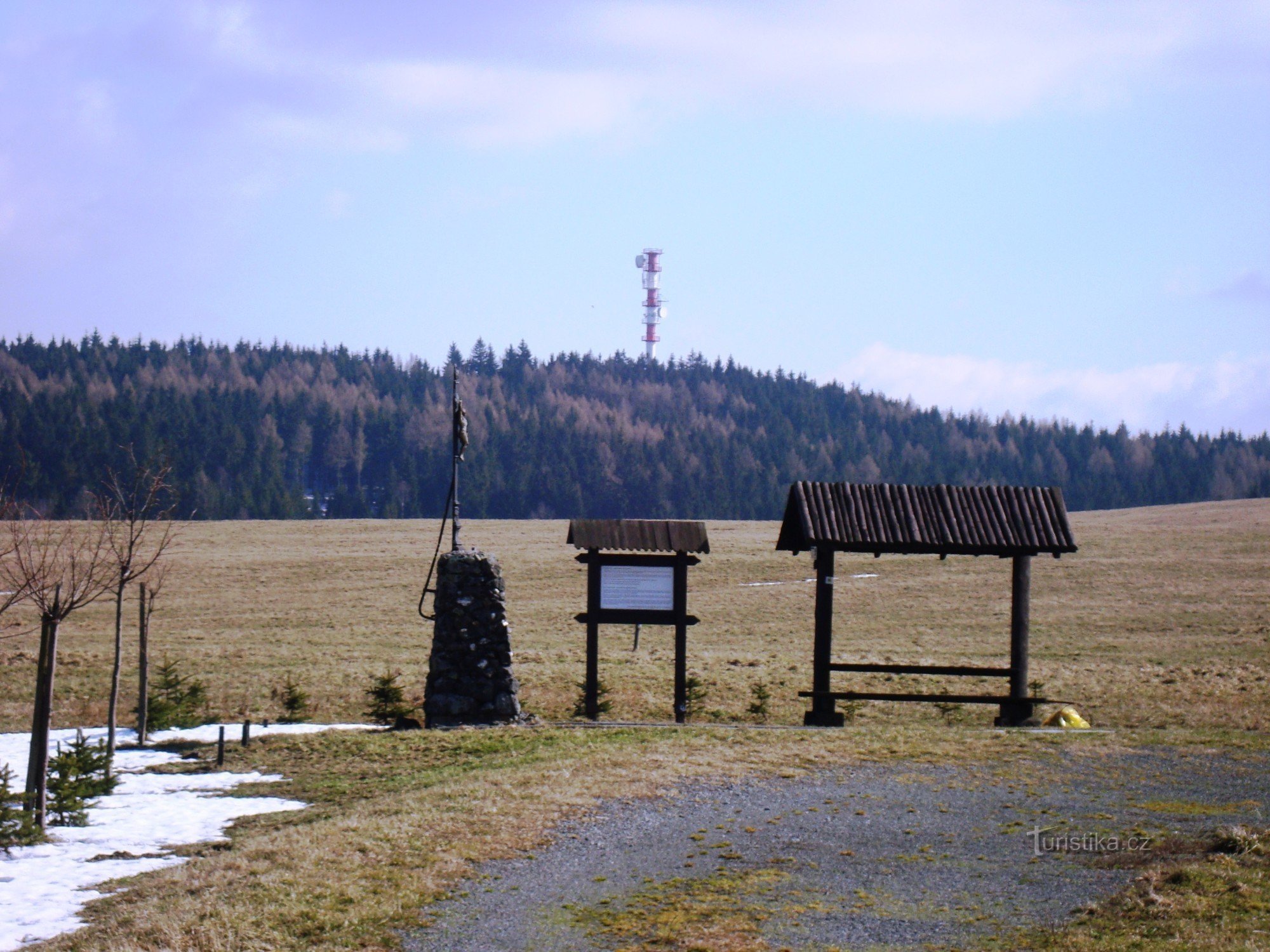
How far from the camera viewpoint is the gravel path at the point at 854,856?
884 centimetres

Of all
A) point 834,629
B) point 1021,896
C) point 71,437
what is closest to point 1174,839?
point 1021,896

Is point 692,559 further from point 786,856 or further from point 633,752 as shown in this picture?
point 786,856

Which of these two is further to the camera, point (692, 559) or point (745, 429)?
point (745, 429)

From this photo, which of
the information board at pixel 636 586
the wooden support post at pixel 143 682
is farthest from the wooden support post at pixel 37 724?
the information board at pixel 636 586

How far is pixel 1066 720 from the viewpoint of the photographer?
19922mm

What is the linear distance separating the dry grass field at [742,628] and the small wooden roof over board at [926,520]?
15.0 feet

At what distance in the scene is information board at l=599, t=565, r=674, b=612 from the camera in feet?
69.6

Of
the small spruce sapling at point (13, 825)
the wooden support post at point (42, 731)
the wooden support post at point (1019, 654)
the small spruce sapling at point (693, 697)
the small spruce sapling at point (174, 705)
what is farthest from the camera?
the small spruce sapling at point (693, 697)

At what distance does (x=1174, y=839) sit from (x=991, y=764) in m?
4.25

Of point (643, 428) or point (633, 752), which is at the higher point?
point (643, 428)

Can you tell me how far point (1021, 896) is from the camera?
370 inches

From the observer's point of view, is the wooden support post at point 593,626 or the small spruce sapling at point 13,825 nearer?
the small spruce sapling at point 13,825

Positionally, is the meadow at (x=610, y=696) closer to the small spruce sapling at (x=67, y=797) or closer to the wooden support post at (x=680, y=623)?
the wooden support post at (x=680, y=623)

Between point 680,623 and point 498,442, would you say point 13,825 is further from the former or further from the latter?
point 498,442
